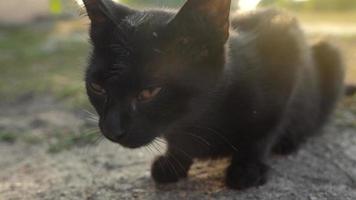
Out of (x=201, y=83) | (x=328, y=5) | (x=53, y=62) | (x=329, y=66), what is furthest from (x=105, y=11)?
(x=328, y=5)

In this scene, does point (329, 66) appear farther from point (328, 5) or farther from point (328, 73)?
point (328, 5)

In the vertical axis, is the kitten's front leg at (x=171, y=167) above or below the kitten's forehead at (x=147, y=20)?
below

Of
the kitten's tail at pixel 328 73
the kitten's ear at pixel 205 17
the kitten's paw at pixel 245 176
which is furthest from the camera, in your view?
the kitten's tail at pixel 328 73

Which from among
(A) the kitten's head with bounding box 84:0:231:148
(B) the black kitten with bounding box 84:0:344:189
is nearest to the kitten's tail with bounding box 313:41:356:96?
(B) the black kitten with bounding box 84:0:344:189

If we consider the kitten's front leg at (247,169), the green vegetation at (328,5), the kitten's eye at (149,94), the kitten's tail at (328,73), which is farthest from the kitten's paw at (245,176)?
the green vegetation at (328,5)

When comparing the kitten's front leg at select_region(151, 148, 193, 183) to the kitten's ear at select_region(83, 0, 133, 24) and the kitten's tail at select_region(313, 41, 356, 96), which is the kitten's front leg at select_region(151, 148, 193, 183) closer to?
the kitten's ear at select_region(83, 0, 133, 24)

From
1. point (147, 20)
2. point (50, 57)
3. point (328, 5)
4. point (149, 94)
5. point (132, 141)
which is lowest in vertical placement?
point (328, 5)

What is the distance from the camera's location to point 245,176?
2.10m

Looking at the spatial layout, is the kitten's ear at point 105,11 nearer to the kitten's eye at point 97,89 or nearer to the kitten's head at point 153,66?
the kitten's head at point 153,66

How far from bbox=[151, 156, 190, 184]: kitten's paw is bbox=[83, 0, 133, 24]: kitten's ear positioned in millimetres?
686

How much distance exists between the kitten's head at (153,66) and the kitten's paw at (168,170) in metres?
0.40

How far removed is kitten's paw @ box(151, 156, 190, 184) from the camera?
2.23m

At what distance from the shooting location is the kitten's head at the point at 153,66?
1.77 meters

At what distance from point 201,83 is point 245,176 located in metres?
0.47
